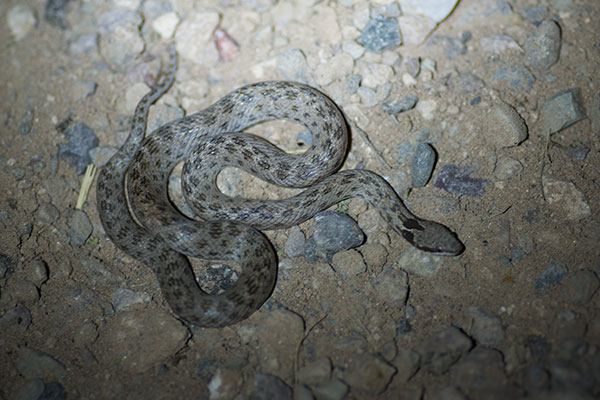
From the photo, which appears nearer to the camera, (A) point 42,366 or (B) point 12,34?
(A) point 42,366

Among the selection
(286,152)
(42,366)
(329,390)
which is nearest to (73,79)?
(286,152)

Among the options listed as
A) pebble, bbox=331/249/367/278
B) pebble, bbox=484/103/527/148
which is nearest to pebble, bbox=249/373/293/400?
pebble, bbox=331/249/367/278

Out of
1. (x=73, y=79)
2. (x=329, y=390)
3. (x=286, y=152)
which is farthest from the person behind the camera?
(x=73, y=79)

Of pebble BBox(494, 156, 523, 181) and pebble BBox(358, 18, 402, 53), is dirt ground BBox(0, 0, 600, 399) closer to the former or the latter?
pebble BBox(494, 156, 523, 181)

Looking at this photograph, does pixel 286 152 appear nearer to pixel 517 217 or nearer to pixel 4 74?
pixel 517 217

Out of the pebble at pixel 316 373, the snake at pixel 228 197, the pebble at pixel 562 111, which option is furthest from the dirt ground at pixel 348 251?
the snake at pixel 228 197
